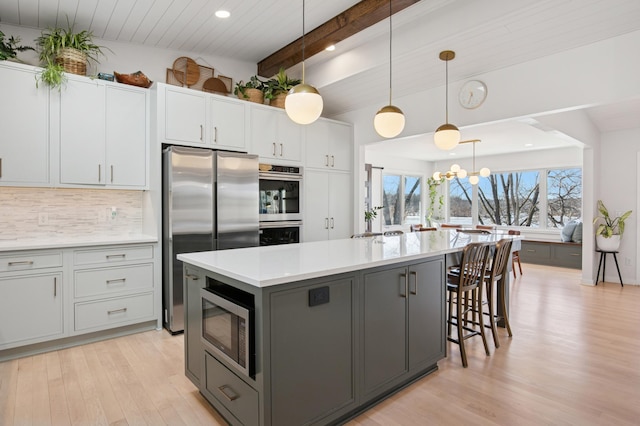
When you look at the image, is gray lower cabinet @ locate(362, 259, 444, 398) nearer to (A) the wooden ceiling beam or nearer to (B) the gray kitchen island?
(B) the gray kitchen island

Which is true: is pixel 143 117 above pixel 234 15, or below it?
below

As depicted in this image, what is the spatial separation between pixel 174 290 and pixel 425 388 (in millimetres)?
2421

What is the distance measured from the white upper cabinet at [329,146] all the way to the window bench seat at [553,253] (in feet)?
17.2

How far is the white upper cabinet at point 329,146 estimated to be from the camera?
473cm

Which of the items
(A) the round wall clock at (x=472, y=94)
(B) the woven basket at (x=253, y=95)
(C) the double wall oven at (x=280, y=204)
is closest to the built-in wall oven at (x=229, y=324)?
(C) the double wall oven at (x=280, y=204)

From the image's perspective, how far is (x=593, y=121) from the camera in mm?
5789

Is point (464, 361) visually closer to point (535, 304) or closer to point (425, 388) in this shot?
point (425, 388)

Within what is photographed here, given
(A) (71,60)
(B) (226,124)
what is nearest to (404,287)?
(B) (226,124)

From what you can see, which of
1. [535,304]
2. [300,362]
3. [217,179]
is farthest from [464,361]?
[217,179]

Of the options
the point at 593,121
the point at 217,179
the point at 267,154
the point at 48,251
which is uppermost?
the point at 593,121

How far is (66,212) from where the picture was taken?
140 inches

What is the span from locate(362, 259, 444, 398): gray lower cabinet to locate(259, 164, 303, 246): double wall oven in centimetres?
218

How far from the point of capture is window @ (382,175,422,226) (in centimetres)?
965

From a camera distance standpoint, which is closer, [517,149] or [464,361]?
[464,361]
